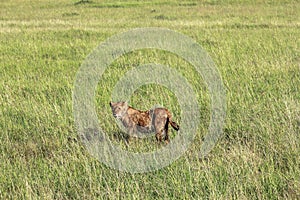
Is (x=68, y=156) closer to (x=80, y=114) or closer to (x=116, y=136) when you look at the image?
(x=116, y=136)

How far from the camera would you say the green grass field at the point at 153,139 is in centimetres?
396

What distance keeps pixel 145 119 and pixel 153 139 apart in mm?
447

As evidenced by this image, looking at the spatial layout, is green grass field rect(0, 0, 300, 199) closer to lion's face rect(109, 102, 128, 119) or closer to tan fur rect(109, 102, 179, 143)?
tan fur rect(109, 102, 179, 143)

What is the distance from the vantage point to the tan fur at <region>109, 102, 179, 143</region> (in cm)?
441

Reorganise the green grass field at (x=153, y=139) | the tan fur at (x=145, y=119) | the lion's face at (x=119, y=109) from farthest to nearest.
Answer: the lion's face at (x=119, y=109) < the tan fur at (x=145, y=119) < the green grass field at (x=153, y=139)

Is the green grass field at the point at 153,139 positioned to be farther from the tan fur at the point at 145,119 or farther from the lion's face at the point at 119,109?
the lion's face at the point at 119,109

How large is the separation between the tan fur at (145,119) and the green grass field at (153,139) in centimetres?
22

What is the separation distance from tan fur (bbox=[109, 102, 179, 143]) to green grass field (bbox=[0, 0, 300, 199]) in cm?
22

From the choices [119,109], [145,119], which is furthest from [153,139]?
[119,109]

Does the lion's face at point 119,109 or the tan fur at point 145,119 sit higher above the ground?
the lion's face at point 119,109

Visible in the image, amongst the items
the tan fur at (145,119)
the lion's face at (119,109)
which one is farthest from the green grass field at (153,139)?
the lion's face at (119,109)

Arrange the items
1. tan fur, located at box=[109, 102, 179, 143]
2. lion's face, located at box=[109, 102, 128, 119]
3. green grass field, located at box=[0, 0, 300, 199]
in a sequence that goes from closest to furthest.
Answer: green grass field, located at box=[0, 0, 300, 199], tan fur, located at box=[109, 102, 179, 143], lion's face, located at box=[109, 102, 128, 119]

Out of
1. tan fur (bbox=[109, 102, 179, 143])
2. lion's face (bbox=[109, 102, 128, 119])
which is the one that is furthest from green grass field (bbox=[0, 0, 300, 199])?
lion's face (bbox=[109, 102, 128, 119])

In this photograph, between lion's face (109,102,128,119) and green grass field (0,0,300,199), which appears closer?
green grass field (0,0,300,199)
